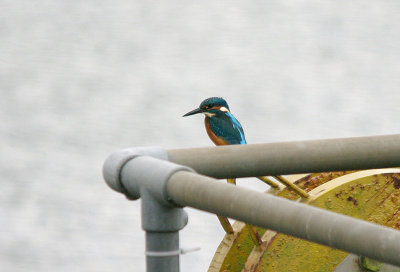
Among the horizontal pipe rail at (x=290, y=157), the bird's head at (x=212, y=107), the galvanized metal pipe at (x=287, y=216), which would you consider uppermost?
the galvanized metal pipe at (x=287, y=216)

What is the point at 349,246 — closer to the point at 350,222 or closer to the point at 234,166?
the point at 350,222

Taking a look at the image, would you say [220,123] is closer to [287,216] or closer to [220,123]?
[220,123]

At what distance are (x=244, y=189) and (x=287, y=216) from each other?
0.19 feet

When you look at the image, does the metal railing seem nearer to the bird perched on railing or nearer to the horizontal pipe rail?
the horizontal pipe rail

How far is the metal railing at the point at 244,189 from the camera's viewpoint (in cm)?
65

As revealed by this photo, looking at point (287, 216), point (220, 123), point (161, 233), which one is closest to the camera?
point (287, 216)

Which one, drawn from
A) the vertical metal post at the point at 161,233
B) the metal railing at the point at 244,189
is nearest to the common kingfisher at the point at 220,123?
the metal railing at the point at 244,189

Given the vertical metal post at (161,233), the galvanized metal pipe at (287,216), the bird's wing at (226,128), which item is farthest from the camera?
the bird's wing at (226,128)

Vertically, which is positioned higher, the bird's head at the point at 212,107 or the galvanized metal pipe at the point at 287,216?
the galvanized metal pipe at the point at 287,216

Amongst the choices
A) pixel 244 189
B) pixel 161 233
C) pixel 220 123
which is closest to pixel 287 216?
pixel 244 189

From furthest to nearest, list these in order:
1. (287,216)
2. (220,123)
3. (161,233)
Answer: (220,123) < (161,233) < (287,216)

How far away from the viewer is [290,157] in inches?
35.4

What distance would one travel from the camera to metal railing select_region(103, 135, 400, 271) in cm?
65

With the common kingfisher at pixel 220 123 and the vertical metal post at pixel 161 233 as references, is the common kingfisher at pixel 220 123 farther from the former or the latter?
the vertical metal post at pixel 161 233
